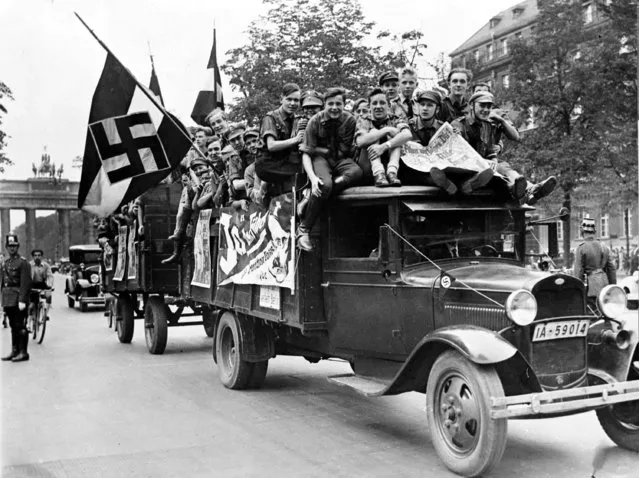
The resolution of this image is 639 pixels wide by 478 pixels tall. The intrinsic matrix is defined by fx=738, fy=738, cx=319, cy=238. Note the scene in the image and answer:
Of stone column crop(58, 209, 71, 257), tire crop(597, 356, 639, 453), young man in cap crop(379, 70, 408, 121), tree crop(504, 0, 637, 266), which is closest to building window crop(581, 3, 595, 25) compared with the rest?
tree crop(504, 0, 637, 266)

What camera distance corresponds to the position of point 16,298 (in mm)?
11125

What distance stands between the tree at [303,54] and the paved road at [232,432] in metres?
11.6

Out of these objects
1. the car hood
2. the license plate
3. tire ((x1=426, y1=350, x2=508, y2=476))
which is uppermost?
the car hood

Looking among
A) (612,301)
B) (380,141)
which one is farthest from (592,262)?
(380,141)

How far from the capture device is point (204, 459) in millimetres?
5625

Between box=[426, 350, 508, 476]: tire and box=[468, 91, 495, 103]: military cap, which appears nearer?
box=[426, 350, 508, 476]: tire

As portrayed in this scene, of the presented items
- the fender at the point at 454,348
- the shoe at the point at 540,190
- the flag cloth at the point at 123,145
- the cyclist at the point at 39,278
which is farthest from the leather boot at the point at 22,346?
the shoe at the point at 540,190

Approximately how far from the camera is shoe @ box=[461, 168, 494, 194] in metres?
5.84

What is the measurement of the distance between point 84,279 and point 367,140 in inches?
Result: 681

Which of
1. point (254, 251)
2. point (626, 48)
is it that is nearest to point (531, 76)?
point (626, 48)

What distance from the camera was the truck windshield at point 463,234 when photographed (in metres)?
6.02

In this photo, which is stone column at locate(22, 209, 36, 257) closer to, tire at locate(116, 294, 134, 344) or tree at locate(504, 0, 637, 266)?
tree at locate(504, 0, 637, 266)

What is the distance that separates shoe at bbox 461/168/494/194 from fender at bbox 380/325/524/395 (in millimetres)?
1298

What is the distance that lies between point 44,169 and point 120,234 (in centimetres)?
4691
